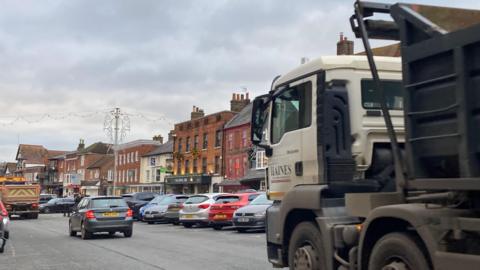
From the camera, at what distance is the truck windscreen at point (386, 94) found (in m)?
6.73

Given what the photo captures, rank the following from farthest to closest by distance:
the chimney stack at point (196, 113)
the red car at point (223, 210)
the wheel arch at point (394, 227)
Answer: the chimney stack at point (196, 113) → the red car at point (223, 210) → the wheel arch at point (394, 227)

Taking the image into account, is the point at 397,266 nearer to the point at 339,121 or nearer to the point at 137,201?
the point at 339,121

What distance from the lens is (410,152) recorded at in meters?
4.85

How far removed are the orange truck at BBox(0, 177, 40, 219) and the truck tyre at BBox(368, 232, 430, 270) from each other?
32.8 m

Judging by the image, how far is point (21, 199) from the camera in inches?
1368

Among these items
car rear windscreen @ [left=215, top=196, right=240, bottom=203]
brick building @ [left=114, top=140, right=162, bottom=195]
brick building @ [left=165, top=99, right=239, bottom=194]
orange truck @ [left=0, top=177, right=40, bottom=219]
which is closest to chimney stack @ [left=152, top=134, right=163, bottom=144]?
brick building @ [left=114, top=140, right=162, bottom=195]

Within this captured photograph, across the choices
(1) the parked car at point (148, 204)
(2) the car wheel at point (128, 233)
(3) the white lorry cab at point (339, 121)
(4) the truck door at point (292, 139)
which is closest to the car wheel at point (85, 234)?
(2) the car wheel at point (128, 233)

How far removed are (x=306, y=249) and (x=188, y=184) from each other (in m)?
51.2

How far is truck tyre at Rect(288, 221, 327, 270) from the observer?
A: 6.45m

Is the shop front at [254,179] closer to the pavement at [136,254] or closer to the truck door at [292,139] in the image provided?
the pavement at [136,254]

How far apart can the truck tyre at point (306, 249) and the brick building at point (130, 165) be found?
6441 centimetres

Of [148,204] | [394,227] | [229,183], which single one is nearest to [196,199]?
[148,204]

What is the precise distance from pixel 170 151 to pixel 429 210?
201 feet

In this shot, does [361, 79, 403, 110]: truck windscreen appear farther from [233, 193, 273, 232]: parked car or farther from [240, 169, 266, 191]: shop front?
[240, 169, 266, 191]: shop front
